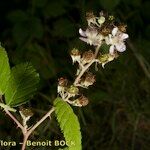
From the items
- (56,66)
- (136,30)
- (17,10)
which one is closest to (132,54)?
(136,30)

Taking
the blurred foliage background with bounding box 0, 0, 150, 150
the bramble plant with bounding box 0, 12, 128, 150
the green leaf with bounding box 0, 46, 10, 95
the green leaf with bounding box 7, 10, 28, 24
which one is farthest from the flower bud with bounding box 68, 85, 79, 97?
the green leaf with bounding box 7, 10, 28, 24

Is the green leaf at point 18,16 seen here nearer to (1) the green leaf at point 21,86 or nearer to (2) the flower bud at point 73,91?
(1) the green leaf at point 21,86

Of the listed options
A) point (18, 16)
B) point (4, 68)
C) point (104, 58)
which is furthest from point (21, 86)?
point (18, 16)

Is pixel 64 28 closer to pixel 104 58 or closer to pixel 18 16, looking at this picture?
pixel 18 16

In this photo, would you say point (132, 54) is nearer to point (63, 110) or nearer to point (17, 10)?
point (17, 10)

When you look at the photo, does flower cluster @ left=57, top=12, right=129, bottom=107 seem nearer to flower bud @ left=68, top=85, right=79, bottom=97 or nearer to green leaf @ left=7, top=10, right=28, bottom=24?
flower bud @ left=68, top=85, right=79, bottom=97
